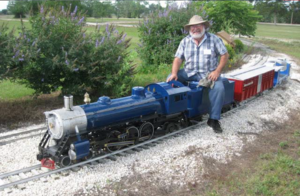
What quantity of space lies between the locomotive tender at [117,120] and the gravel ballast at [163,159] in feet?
1.13

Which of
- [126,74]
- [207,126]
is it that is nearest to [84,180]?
[207,126]

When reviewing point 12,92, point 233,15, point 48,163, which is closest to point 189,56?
point 48,163

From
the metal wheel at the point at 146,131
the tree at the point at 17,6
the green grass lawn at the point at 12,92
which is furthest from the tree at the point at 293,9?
the metal wheel at the point at 146,131

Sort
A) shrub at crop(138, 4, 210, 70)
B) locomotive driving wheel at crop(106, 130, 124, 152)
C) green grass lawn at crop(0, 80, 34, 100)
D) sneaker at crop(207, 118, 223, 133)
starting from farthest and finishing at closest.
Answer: shrub at crop(138, 4, 210, 70) → green grass lawn at crop(0, 80, 34, 100) → sneaker at crop(207, 118, 223, 133) → locomotive driving wheel at crop(106, 130, 124, 152)

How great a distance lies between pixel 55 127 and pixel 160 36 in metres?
9.97

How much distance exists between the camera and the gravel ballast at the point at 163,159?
4.85 meters

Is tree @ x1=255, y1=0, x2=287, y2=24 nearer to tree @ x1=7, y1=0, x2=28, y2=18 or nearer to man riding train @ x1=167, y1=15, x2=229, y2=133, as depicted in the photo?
tree @ x1=7, y1=0, x2=28, y2=18

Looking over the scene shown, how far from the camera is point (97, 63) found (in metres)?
8.78

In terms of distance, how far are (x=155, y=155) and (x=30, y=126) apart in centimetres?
355

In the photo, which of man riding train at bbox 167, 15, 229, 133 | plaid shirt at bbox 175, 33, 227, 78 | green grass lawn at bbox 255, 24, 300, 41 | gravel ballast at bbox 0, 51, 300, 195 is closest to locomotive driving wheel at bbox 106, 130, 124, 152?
gravel ballast at bbox 0, 51, 300, 195

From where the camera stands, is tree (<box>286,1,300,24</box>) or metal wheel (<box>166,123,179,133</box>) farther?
tree (<box>286,1,300,24</box>)

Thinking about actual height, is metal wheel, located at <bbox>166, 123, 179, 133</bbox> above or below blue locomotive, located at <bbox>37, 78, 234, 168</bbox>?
below

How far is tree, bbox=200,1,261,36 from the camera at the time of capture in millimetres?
23422

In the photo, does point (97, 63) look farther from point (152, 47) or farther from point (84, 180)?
point (152, 47)
